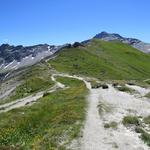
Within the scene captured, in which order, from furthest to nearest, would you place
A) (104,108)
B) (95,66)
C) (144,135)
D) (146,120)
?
→ (95,66) → (104,108) → (146,120) → (144,135)

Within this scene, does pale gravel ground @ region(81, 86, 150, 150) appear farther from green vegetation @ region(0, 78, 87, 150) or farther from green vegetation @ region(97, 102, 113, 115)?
green vegetation @ region(0, 78, 87, 150)

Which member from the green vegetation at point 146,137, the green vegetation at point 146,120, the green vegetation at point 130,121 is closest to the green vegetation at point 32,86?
the green vegetation at point 146,120

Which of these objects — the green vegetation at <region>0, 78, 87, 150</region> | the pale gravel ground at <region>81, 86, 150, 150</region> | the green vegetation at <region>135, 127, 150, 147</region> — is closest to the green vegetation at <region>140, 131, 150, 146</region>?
the green vegetation at <region>135, 127, 150, 147</region>

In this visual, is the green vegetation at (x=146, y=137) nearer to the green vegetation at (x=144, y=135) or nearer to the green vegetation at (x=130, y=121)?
the green vegetation at (x=144, y=135)

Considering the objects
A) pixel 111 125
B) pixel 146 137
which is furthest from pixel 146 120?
pixel 146 137

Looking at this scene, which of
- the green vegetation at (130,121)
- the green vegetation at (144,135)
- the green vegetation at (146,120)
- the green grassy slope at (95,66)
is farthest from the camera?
the green grassy slope at (95,66)

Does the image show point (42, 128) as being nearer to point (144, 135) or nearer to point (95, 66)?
point (144, 135)

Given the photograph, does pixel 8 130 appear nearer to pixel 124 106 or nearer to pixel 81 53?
pixel 124 106

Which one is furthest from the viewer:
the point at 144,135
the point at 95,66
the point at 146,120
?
the point at 95,66

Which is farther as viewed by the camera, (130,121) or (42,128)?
(42,128)

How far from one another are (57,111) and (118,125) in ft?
39.0

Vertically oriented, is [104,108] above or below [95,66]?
below

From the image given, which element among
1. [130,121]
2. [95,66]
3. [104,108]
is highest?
[95,66]

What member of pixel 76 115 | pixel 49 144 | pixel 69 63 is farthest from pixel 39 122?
pixel 69 63
